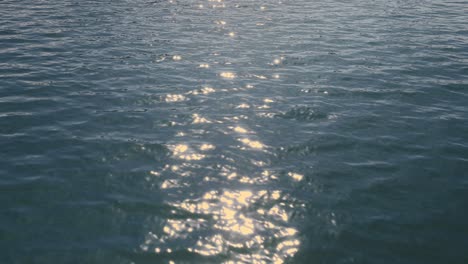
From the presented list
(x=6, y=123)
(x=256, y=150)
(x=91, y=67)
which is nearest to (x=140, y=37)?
(x=91, y=67)

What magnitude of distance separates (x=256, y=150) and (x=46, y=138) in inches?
342

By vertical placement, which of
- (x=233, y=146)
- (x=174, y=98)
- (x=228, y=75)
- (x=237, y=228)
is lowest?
(x=237, y=228)

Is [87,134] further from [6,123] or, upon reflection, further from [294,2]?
[294,2]

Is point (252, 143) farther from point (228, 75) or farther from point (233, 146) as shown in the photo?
point (228, 75)

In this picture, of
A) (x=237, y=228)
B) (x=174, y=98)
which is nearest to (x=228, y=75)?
(x=174, y=98)

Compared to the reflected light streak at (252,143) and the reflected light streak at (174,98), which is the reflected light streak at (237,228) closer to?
the reflected light streak at (252,143)

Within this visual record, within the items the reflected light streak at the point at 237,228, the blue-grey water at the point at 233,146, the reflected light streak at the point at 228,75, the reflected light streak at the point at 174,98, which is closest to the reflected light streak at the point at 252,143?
the blue-grey water at the point at 233,146

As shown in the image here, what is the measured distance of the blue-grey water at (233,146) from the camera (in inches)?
442

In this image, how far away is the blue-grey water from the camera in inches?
442

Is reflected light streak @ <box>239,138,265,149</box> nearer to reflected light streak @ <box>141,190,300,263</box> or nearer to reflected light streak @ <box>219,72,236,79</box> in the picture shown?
reflected light streak @ <box>141,190,300,263</box>

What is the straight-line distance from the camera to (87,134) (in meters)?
16.8

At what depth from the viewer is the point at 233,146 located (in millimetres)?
15938

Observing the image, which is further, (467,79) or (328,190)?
(467,79)

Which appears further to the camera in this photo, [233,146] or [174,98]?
[174,98]
